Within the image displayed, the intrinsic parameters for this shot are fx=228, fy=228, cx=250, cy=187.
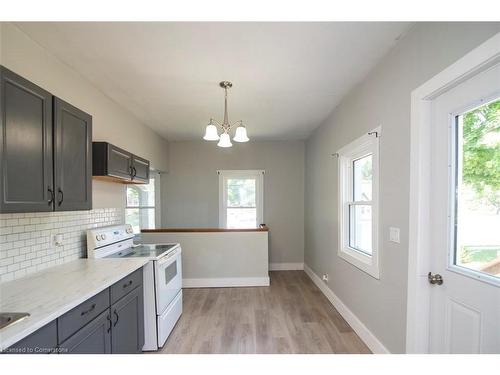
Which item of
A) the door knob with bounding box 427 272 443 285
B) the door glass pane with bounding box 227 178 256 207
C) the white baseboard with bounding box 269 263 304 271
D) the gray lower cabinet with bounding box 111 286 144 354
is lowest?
the white baseboard with bounding box 269 263 304 271

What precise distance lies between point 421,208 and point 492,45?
2.93ft

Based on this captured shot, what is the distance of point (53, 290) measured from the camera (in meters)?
1.35

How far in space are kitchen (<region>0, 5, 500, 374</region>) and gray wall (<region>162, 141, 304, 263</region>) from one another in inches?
39.0

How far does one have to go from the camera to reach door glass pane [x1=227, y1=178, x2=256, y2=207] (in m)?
4.89

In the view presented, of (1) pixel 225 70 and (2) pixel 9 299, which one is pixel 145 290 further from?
(1) pixel 225 70

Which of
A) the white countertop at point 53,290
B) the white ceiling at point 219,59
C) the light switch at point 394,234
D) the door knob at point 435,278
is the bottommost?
the white countertop at point 53,290

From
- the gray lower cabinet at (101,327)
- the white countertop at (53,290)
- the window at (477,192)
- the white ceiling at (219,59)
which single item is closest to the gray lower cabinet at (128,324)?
the gray lower cabinet at (101,327)

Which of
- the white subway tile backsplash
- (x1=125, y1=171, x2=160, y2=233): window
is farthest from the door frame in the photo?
(x1=125, y1=171, x2=160, y2=233): window

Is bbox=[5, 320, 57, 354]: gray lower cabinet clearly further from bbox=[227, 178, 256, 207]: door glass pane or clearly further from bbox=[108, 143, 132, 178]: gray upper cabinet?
bbox=[227, 178, 256, 207]: door glass pane

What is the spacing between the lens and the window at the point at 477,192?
3.66ft

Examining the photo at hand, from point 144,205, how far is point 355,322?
379 centimetres

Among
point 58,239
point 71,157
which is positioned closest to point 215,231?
point 58,239

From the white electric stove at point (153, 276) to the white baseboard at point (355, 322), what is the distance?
6.42ft

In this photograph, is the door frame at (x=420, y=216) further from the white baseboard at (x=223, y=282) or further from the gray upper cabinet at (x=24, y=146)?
the white baseboard at (x=223, y=282)
